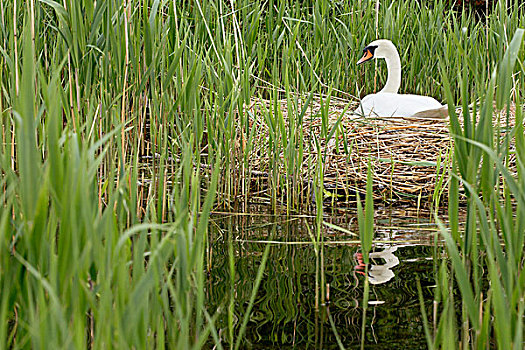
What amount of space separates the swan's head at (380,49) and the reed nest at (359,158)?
0.52 meters

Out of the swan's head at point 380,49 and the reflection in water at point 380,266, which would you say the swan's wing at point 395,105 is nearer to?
the swan's head at point 380,49

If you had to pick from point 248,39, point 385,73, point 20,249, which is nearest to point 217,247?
point 20,249

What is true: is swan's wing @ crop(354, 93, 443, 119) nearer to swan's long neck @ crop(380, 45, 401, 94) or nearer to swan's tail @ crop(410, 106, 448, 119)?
swan's tail @ crop(410, 106, 448, 119)

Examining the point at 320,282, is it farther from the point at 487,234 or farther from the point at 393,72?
the point at 393,72

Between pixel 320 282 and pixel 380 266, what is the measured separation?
217 mm

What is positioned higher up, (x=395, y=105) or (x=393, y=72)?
(x=393, y=72)

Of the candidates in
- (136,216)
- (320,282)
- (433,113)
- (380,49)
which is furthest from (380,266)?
(380,49)

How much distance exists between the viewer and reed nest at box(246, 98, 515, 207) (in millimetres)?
2643

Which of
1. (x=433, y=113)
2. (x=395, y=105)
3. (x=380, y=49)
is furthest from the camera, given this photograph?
(x=380, y=49)

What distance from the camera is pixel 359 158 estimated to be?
128 inches

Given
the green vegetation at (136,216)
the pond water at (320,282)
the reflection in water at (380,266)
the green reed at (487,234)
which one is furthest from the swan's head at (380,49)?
the green reed at (487,234)

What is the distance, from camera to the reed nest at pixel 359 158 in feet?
8.67

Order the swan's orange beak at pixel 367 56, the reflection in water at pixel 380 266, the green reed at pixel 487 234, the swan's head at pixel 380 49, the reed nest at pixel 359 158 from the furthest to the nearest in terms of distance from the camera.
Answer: the swan's orange beak at pixel 367 56 → the swan's head at pixel 380 49 → the reed nest at pixel 359 158 → the reflection in water at pixel 380 266 → the green reed at pixel 487 234

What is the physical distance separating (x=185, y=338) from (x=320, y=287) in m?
0.85
